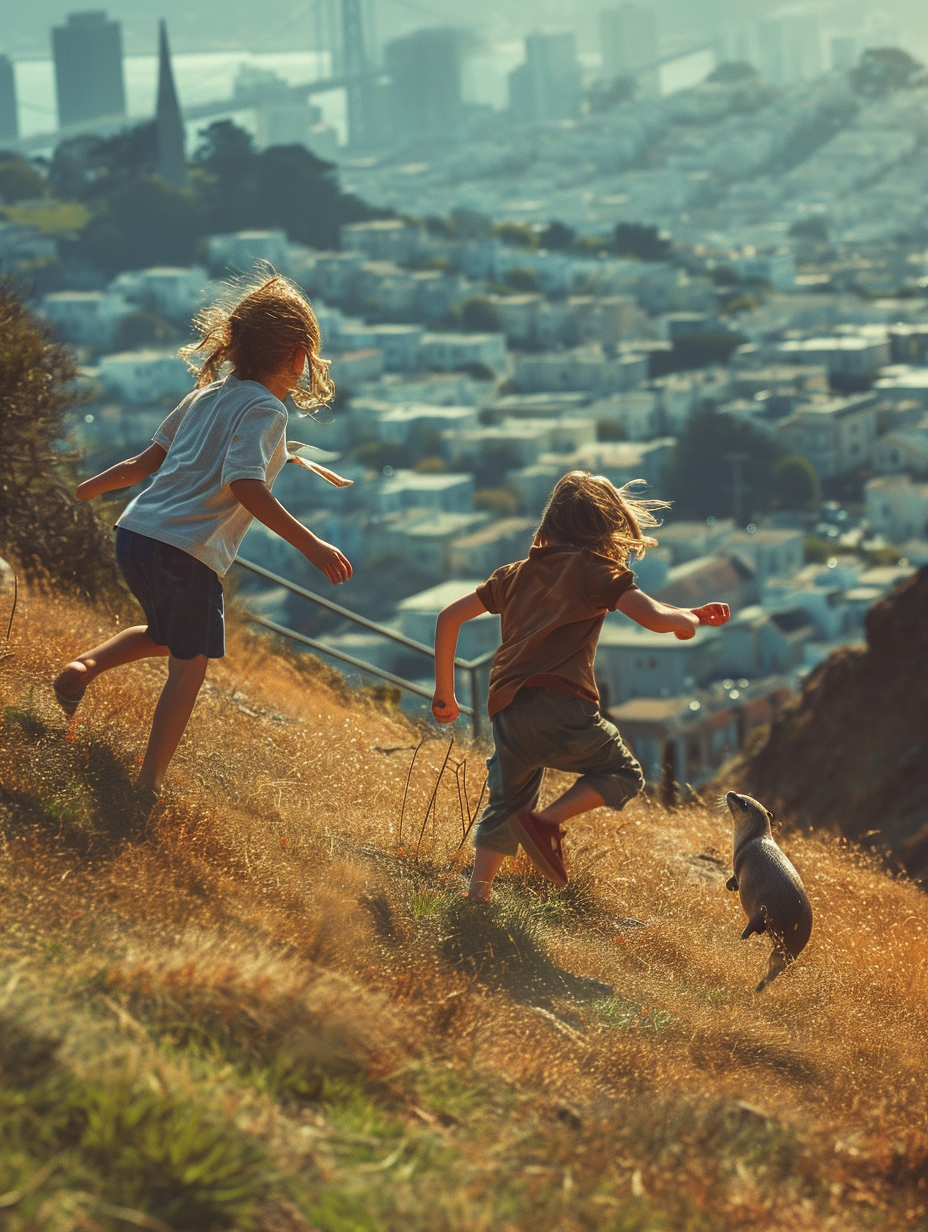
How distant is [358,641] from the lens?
1903 inches

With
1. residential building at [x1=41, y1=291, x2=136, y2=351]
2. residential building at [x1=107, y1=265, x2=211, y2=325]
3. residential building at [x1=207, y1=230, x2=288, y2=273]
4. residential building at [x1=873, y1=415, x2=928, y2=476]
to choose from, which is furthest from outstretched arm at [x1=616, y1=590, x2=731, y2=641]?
residential building at [x1=207, y1=230, x2=288, y2=273]

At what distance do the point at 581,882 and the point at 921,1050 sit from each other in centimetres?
110

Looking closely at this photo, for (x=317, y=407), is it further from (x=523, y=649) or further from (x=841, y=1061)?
(x=841, y=1061)

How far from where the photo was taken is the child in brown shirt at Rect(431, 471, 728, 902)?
347cm

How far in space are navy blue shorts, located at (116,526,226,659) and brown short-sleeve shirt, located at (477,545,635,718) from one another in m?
0.68

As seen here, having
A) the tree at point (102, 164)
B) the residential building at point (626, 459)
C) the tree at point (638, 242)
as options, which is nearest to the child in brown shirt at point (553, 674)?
the residential building at point (626, 459)

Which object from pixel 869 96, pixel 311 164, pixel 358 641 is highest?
pixel 869 96

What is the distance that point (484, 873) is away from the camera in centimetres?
359

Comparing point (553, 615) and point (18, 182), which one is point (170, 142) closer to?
point (18, 182)

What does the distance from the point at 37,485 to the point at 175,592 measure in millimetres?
4669

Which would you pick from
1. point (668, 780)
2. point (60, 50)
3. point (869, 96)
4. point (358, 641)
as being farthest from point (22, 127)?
point (668, 780)

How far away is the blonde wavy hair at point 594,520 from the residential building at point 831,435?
7840 cm

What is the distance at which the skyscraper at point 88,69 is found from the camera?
17525cm

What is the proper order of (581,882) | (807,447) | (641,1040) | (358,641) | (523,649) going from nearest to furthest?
(641,1040), (523,649), (581,882), (358,641), (807,447)
